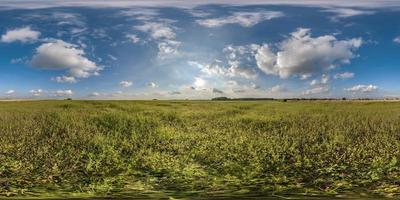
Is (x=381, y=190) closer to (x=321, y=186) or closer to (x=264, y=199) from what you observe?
(x=321, y=186)

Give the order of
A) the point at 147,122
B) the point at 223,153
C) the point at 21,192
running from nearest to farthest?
the point at 21,192, the point at 223,153, the point at 147,122

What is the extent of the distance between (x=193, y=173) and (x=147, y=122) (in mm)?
12159

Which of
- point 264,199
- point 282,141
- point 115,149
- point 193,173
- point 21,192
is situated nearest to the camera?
point 264,199

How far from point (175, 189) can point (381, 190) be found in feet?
13.3

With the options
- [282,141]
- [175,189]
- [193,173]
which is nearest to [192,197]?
[175,189]

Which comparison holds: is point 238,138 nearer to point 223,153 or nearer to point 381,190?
point 223,153

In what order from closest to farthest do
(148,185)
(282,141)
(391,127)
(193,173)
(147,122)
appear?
(148,185), (193,173), (282,141), (391,127), (147,122)

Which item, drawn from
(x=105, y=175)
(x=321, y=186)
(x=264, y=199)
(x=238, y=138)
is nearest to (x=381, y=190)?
(x=321, y=186)

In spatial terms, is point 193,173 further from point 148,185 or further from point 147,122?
point 147,122

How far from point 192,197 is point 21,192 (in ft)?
11.0

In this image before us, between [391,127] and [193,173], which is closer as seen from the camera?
[193,173]

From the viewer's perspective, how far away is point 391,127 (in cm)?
2003

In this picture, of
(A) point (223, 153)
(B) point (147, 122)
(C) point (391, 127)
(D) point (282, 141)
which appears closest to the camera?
(A) point (223, 153)

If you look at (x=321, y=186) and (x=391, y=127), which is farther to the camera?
(x=391, y=127)
